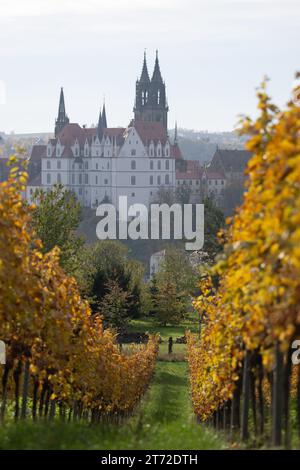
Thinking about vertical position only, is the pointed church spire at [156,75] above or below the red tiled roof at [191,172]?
above

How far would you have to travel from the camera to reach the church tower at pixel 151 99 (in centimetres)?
16775

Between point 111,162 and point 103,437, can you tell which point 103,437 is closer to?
point 103,437

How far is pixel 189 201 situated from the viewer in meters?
145

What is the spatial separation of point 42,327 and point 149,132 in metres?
130

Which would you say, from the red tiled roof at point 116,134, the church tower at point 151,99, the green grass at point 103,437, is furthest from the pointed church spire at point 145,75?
the green grass at point 103,437

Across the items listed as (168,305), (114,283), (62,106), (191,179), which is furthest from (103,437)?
(62,106)

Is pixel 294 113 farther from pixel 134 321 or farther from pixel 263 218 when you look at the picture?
pixel 134 321

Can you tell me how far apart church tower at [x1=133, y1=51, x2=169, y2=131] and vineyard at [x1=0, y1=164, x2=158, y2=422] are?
14521cm

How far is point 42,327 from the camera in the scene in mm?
14633

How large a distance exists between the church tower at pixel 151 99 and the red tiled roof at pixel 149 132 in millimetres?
22170

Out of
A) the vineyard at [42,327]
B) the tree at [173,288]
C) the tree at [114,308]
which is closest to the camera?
the vineyard at [42,327]

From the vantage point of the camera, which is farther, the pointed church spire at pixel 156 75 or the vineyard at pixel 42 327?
the pointed church spire at pixel 156 75

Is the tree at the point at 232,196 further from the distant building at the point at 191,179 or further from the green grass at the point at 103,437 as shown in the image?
the green grass at the point at 103,437

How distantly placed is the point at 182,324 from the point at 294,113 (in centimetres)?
6022
